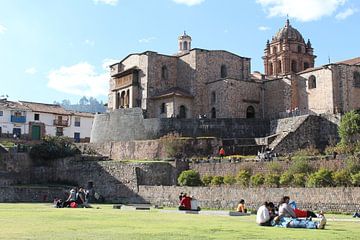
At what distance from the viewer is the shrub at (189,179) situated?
105ft

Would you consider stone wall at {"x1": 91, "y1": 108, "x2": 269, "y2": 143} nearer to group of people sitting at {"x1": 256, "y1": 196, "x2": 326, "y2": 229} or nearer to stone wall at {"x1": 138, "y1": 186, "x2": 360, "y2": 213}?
stone wall at {"x1": 138, "y1": 186, "x2": 360, "y2": 213}

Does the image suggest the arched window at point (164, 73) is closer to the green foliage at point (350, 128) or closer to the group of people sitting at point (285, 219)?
the green foliage at point (350, 128)

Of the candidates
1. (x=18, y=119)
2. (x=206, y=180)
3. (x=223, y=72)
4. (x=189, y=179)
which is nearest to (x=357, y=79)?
(x=223, y=72)

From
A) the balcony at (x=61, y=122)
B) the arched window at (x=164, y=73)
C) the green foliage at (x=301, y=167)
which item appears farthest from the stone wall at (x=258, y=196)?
the balcony at (x=61, y=122)

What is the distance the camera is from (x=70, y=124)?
6681 centimetres

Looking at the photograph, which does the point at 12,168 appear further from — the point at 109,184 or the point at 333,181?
the point at 333,181

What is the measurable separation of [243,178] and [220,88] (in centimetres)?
1961

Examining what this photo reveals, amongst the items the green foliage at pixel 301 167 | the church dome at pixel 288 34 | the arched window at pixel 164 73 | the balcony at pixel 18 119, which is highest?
the church dome at pixel 288 34

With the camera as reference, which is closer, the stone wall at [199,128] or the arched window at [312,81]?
Answer: the stone wall at [199,128]

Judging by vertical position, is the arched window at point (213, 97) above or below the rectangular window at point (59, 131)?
above

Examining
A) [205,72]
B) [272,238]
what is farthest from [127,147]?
[272,238]

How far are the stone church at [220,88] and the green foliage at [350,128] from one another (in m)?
8.00

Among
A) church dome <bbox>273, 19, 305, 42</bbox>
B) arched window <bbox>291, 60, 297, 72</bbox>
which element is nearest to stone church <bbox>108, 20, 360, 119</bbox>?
arched window <bbox>291, 60, 297, 72</bbox>

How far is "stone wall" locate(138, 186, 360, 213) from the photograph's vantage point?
74.2 feet
